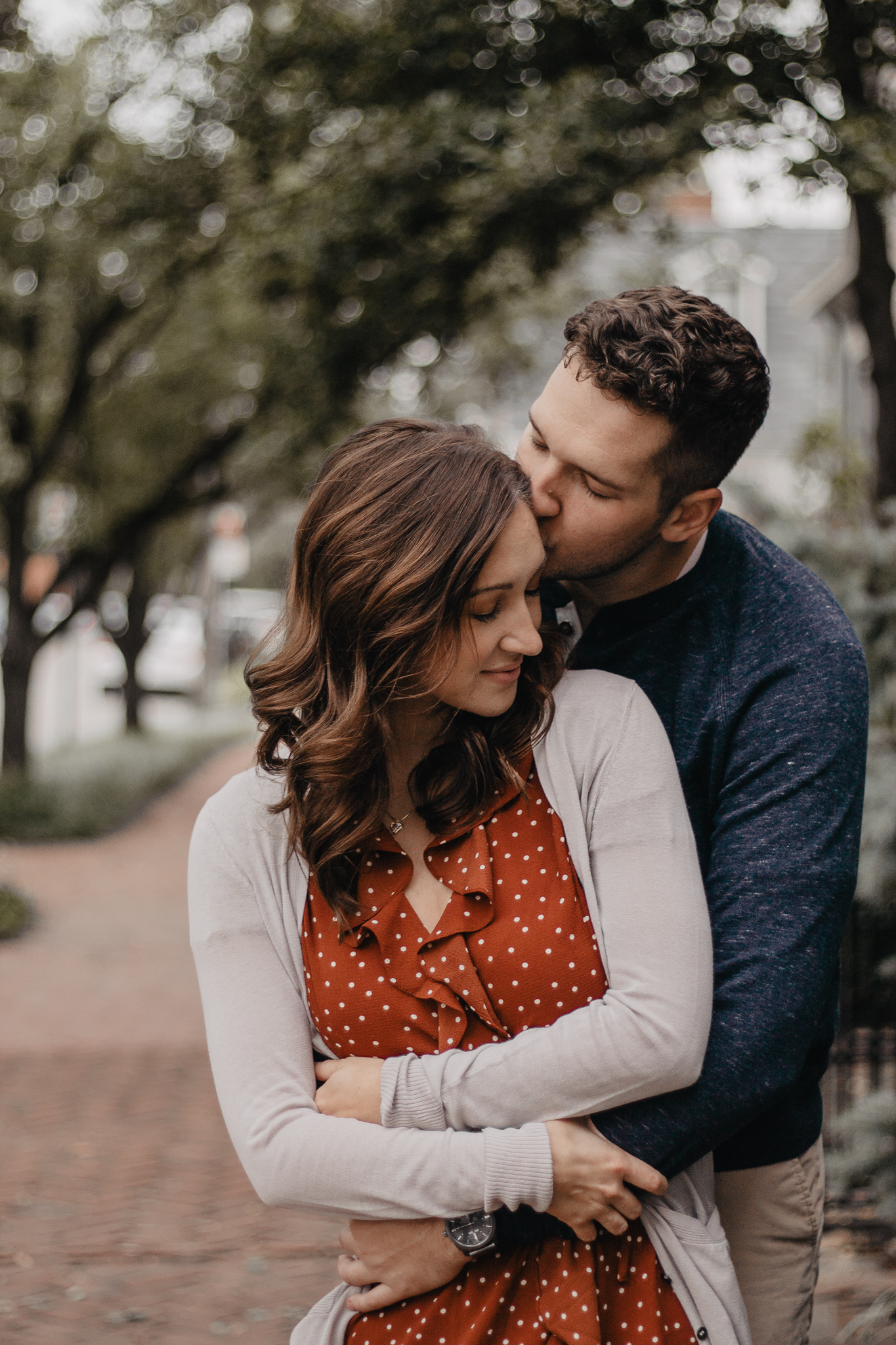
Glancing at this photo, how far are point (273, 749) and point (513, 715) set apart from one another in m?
0.36

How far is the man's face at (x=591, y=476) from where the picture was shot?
1822mm

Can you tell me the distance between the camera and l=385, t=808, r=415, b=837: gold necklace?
1845 millimetres

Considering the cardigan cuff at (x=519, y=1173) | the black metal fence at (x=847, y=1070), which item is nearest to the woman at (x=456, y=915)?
the cardigan cuff at (x=519, y=1173)

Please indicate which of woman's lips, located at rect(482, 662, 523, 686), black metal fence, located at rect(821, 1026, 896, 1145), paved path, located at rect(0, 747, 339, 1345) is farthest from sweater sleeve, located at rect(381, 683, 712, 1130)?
black metal fence, located at rect(821, 1026, 896, 1145)

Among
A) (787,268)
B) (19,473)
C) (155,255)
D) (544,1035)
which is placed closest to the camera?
(544,1035)

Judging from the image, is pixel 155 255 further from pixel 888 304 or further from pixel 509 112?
pixel 888 304

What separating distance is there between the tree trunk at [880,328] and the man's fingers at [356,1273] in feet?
18.8

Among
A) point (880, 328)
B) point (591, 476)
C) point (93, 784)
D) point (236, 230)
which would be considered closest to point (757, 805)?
point (591, 476)

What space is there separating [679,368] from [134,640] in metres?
19.3

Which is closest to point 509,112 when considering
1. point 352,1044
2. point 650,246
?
point 352,1044

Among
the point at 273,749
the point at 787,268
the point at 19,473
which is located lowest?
the point at 787,268

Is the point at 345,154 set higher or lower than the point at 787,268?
higher

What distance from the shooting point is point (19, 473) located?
44.5ft

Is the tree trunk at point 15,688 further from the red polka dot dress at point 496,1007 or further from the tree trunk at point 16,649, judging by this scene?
the red polka dot dress at point 496,1007
